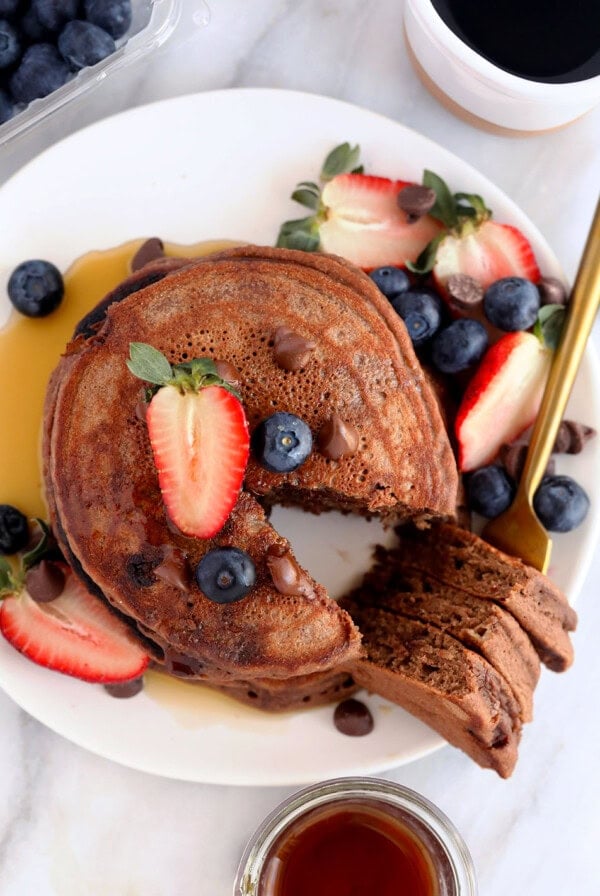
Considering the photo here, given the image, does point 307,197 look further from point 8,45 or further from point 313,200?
point 8,45

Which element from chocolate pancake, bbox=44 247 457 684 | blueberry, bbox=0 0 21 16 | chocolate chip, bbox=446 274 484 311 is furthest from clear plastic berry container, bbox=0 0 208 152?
chocolate chip, bbox=446 274 484 311

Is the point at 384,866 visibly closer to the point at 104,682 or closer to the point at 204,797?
the point at 204,797

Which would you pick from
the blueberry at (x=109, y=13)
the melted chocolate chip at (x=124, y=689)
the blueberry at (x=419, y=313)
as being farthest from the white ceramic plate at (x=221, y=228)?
the blueberry at (x=419, y=313)

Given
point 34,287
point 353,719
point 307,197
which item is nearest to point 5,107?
point 34,287

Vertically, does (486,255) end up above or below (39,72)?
below

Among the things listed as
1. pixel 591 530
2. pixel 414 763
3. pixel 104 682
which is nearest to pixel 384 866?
pixel 414 763

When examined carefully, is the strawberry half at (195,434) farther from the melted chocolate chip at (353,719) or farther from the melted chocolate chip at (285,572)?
the melted chocolate chip at (353,719)

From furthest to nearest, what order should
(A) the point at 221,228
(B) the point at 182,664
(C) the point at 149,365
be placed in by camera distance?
1. (A) the point at 221,228
2. (B) the point at 182,664
3. (C) the point at 149,365
